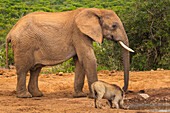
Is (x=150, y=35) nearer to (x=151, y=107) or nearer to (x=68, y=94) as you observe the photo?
(x=68, y=94)

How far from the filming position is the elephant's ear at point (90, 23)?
732 cm

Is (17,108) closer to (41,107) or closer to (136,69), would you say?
(41,107)

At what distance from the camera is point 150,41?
1202cm

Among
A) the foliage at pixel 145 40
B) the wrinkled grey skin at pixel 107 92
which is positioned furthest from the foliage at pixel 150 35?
→ the wrinkled grey skin at pixel 107 92

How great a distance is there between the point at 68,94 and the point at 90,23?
2240 mm

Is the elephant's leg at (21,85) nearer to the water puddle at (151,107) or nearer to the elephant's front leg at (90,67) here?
the elephant's front leg at (90,67)

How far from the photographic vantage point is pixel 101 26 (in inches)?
299

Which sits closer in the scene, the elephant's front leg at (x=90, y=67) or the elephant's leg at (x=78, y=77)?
the elephant's front leg at (x=90, y=67)

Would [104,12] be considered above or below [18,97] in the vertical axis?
above

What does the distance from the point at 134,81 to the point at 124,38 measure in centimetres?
273

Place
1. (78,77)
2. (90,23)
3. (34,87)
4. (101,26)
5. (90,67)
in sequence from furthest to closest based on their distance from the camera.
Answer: (34,87) → (78,77) → (101,26) → (90,23) → (90,67)

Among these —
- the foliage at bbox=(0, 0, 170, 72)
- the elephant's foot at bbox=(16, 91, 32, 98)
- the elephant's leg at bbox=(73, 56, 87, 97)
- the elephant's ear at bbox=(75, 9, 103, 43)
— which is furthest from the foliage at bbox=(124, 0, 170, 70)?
the elephant's foot at bbox=(16, 91, 32, 98)

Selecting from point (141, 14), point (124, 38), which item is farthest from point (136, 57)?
point (124, 38)

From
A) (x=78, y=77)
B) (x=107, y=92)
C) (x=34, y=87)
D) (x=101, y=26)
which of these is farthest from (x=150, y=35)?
(x=107, y=92)
